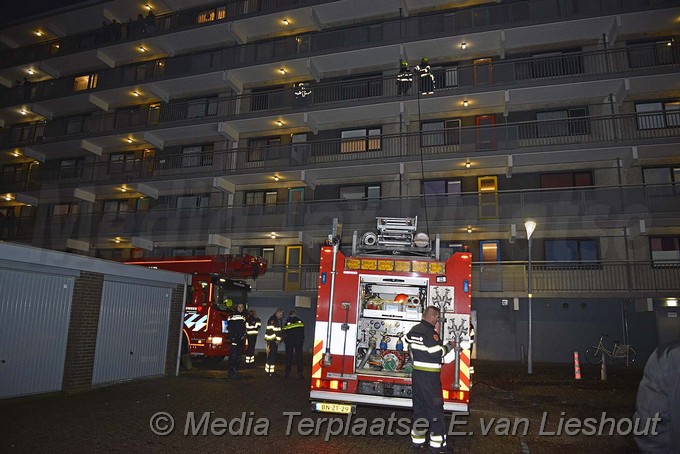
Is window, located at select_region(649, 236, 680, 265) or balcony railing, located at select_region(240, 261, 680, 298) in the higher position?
window, located at select_region(649, 236, 680, 265)

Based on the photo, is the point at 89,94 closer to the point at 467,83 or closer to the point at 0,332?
the point at 467,83

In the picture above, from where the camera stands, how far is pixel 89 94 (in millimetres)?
27062

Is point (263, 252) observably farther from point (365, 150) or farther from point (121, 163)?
point (121, 163)

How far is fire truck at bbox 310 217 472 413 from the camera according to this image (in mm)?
7215

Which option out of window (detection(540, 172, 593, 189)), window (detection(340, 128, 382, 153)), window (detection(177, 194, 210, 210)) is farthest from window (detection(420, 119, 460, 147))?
window (detection(177, 194, 210, 210))

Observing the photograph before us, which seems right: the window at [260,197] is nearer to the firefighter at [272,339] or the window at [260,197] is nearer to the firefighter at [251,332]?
the firefighter at [251,332]

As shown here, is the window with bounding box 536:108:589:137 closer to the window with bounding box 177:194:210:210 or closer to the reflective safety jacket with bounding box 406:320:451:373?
the reflective safety jacket with bounding box 406:320:451:373

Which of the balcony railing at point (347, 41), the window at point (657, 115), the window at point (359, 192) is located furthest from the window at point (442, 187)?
the window at point (657, 115)

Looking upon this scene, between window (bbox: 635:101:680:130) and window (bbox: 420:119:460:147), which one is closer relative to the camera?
window (bbox: 635:101:680:130)

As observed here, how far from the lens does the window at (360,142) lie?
73.6 feet

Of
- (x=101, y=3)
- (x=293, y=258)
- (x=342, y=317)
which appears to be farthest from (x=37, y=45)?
(x=342, y=317)

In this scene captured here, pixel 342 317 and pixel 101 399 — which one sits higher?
pixel 342 317

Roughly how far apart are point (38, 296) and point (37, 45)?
28.1 metres

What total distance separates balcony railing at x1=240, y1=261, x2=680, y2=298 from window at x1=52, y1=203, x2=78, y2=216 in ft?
75.4
